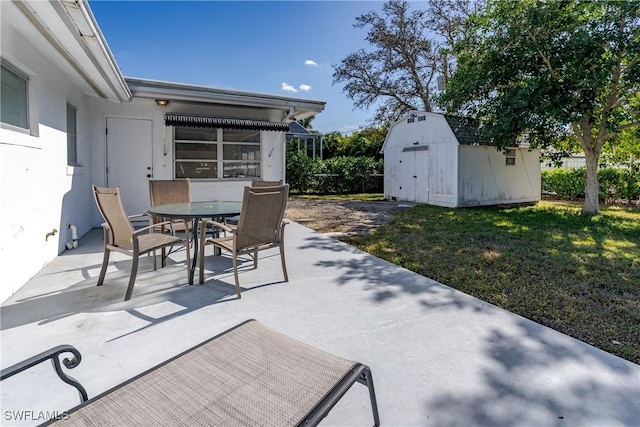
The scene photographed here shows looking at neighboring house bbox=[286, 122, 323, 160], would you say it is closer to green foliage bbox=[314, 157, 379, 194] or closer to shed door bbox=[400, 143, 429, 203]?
green foliage bbox=[314, 157, 379, 194]

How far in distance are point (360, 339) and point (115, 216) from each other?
2550 millimetres

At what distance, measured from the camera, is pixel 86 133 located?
6.55m

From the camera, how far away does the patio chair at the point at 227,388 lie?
1.21 metres

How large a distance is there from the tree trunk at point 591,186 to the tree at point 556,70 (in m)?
0.02

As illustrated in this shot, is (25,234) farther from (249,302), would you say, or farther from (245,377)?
(245,377)

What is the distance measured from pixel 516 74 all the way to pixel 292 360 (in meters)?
10.8

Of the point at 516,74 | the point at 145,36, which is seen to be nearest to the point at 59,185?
the point at 145,36

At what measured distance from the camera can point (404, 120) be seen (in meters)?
12.9

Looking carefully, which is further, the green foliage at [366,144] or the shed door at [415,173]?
the green foliage at [366,144]

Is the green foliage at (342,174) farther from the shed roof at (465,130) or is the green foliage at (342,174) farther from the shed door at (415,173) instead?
the shed roof at (465,130)

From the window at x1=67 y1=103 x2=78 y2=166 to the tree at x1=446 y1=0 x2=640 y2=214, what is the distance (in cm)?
953

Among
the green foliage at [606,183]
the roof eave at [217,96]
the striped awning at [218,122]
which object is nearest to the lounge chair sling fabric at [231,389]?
the roof eave at [217,96]

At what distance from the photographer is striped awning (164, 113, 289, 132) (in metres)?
6.81

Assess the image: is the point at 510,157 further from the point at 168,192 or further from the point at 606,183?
the point at 168,192
